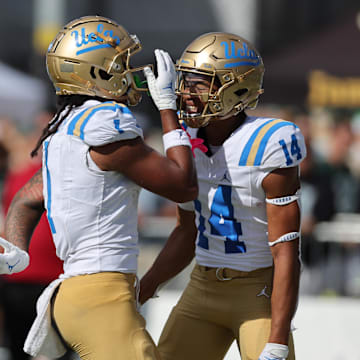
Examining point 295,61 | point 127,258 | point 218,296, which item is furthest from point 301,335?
point 295,61

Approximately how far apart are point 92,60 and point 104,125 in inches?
13.1

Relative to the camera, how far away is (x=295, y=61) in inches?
361

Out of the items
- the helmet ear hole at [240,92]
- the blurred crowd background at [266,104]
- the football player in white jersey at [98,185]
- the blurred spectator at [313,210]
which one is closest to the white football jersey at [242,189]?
the helmet ear hole at [240,92]

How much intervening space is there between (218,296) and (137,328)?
541 millimetres

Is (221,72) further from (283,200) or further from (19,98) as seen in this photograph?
(19,98)

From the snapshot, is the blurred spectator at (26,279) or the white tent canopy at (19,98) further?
the white tent canopy at (19,98)

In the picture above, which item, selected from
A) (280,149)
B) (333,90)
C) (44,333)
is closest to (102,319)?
(44,333)

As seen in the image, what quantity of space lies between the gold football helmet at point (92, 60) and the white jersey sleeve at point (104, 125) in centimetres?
15

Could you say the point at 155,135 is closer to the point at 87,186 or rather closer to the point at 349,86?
the point at 349,86

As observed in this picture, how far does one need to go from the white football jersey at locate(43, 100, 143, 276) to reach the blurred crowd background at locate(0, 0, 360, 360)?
1.99 m

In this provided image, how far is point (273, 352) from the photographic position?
3.29 meters

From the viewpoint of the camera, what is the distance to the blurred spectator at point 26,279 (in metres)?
5.28

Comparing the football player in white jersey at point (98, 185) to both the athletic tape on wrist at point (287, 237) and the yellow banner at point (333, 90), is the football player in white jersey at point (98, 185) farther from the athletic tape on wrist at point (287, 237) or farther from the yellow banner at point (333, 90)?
the yellow banner at point (333, 90)

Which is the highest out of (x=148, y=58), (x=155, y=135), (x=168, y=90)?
(x=168, y=90)
